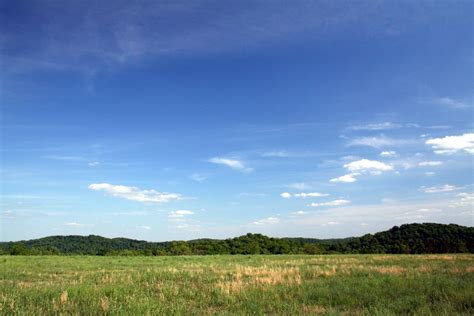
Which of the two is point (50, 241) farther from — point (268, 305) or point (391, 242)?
point (268, 305)

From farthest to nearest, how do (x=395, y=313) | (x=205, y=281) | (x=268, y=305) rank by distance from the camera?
(x=205, y=281) → (x=268, y=305) → (x=395, y=313)

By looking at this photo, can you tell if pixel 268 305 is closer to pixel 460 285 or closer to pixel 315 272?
pixel 460 285

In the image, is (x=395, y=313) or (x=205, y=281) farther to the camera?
(x=205, y=281)

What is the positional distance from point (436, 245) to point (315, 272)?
220 feet

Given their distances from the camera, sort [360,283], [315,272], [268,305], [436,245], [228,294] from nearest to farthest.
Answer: [268,305] < [228,294] < [360,283] < [315,272] < [436,245]

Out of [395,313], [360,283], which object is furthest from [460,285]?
[395,313]

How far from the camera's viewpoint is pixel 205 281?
18047 mm

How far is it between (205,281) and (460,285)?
10.3 metres

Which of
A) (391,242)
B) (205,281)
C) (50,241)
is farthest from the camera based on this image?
(50,241)

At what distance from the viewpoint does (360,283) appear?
606 inches

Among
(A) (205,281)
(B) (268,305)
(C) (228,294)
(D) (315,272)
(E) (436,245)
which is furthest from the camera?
(E) (436,245)

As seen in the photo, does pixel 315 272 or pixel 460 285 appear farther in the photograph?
pixel 315 272

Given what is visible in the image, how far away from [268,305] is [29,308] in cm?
653

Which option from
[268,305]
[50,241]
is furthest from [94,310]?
[50,241]
